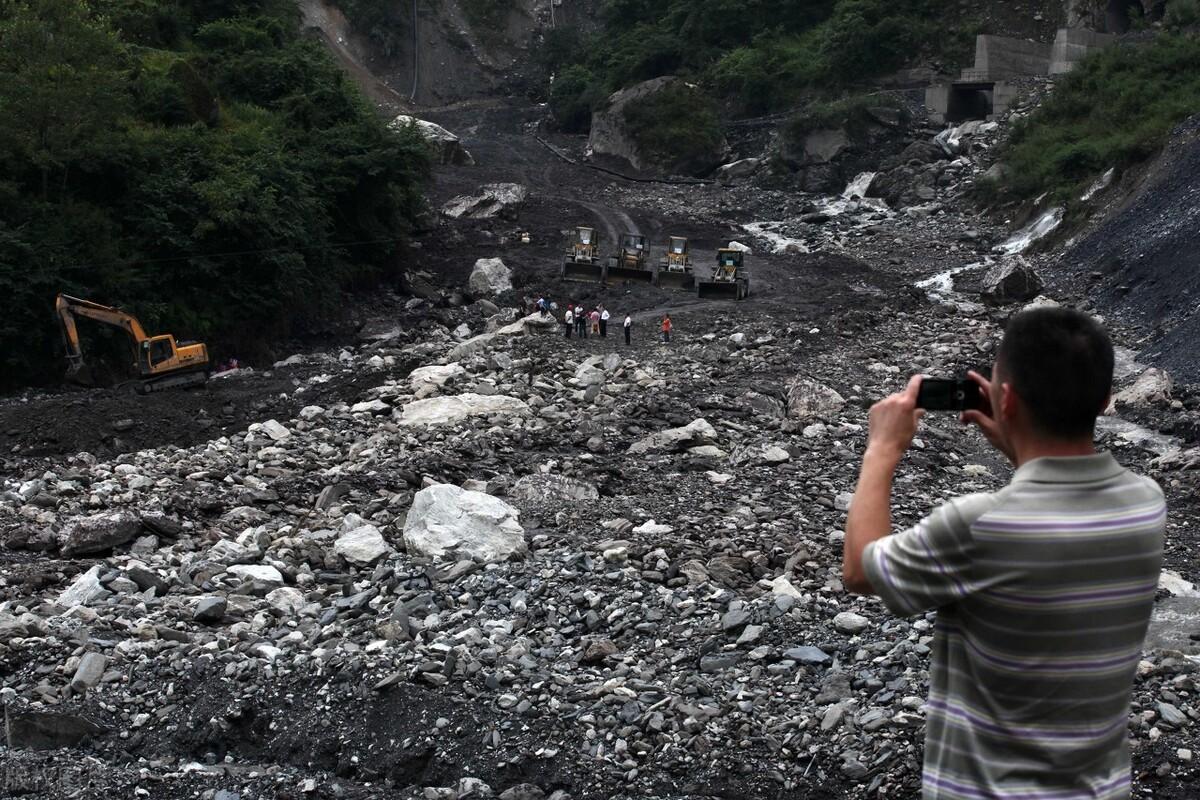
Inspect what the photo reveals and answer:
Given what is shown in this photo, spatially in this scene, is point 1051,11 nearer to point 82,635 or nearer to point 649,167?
point 649,167

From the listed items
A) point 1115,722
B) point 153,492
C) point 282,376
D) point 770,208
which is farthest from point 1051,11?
point 1115,722

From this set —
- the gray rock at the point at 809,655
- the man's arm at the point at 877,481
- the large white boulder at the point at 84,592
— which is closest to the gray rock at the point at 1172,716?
the gray rock at the point at 809,655

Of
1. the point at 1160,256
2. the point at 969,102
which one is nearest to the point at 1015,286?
the point at 1160,256

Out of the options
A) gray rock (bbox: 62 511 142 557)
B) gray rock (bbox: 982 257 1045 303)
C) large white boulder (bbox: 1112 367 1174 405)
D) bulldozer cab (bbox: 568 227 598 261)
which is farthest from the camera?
bulldozer cab (bbox: 568 227 598 261)

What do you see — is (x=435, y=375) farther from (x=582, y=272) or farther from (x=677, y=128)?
(x=677, y=128)

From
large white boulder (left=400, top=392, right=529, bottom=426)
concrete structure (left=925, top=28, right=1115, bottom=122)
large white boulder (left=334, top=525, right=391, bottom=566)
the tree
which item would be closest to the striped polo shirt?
large white boulder (left=334, top=525, right=391, bottom=566)

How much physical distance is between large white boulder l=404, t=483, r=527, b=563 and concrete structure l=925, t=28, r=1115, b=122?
33661 mm

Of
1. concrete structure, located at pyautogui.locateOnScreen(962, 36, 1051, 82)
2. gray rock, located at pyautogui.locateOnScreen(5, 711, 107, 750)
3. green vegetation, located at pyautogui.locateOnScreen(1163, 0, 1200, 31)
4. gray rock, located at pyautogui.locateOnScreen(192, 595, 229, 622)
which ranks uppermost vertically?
green vegetation, located at pyautogui.locateOnScreen(1163, 0, 1200, 31)

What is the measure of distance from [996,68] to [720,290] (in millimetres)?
19640

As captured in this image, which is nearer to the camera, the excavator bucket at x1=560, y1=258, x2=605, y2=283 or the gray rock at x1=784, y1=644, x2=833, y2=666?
the gray rock at x1=784, y1=644, x2=833, y2=666

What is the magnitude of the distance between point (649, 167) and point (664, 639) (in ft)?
123

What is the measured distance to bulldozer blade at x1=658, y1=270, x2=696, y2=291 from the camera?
1067 inches

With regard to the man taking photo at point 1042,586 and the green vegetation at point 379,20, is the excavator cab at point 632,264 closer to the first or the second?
the man taking photo at point 1042,586

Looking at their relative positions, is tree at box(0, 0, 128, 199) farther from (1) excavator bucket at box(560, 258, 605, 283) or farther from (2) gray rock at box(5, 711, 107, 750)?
(2) gray rock at box(5, 711, 107, 750)
